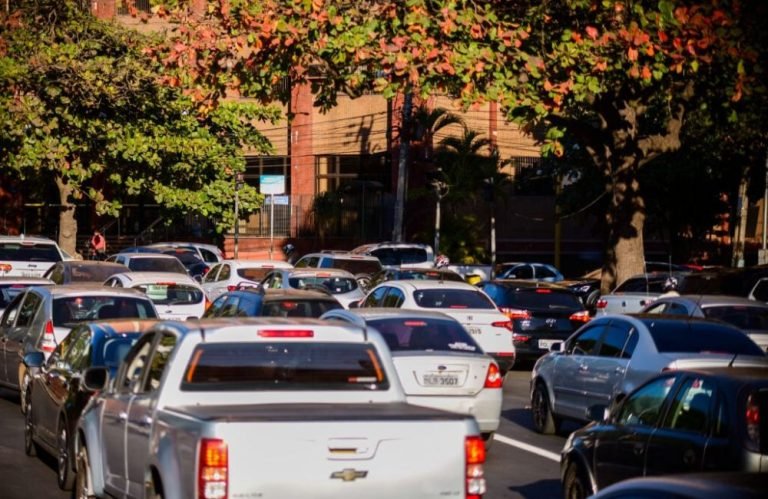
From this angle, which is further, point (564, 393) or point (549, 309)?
point (549, 309)

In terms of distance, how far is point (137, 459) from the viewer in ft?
29.2

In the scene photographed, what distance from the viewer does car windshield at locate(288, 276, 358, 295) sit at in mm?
28109

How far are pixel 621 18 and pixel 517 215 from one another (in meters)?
36.3

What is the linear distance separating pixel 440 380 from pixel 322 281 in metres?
13.8

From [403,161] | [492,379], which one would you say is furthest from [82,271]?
[403,161]

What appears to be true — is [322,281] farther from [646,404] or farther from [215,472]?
[215,472]

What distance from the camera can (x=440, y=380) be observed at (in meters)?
14.9

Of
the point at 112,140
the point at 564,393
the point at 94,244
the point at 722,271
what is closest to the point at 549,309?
the point at 722,271

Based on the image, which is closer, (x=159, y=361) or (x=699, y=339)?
(x=159, y=361)

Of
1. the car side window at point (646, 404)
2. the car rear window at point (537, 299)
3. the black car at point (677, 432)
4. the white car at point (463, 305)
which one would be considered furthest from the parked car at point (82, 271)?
the car side window at point (646, 404)

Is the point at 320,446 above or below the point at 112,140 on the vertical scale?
below

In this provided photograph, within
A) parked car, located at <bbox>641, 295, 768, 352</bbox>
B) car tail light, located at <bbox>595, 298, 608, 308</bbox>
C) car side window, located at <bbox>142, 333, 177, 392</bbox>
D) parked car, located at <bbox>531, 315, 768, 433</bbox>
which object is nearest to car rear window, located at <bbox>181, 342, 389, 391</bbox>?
car side window, located at <bbox>142, 333, 177, 392</bbox>

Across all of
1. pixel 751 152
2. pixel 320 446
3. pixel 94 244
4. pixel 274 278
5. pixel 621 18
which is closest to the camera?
pixel 320 446

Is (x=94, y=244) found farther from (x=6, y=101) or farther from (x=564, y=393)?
(x=564, y=393)
